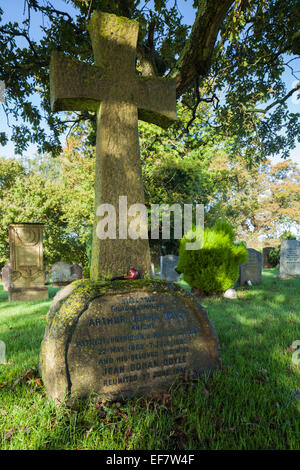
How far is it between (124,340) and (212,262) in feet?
16.9

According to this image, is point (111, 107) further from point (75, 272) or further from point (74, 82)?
point (75, 272)

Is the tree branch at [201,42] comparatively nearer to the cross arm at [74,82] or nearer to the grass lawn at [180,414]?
the cross arm at [74,82]

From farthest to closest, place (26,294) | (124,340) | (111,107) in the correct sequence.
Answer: (26,294) → (111,107) → (124,340)

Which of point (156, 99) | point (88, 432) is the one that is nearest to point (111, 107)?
point (156, 99)

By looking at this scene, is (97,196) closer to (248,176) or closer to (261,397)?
(261,397)

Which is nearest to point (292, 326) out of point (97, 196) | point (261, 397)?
point (261, 397)

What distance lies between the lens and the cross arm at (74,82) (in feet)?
9.07

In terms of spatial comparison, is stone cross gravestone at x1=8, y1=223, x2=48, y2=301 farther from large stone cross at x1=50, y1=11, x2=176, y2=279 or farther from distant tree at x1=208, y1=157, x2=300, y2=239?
distant tree at x1=208, y1=157, x2=300, y2=239

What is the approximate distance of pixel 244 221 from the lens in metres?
33.4

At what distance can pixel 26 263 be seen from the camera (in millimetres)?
8977

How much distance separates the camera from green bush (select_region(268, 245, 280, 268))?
56.6ft

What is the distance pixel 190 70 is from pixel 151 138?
717 centimetres

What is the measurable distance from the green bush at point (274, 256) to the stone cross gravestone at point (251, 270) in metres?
8.53

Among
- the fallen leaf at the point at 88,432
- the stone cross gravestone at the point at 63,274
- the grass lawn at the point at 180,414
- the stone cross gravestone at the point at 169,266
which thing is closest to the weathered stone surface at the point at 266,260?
the stone cross gravestone at the point at 169,266
